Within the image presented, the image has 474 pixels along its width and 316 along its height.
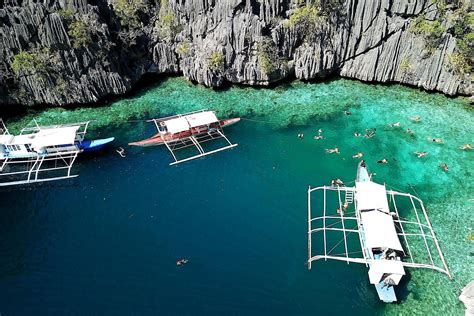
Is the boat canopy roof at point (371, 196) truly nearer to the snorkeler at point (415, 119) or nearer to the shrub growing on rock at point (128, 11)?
the snorkeler at point (415, 119)

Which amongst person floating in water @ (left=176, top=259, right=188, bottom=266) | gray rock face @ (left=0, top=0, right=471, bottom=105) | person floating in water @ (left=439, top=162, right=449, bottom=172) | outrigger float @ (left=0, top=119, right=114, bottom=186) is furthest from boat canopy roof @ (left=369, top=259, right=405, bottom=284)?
outrigger float @ (left=0, top=119, right=114, bottom=186)

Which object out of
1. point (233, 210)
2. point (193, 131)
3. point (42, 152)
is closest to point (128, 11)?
point (193, 131)

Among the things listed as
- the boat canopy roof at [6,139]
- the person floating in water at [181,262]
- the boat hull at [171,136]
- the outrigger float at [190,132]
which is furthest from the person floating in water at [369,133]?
the boat canopy roof at [6,139]

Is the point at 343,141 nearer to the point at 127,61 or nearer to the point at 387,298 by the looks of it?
the point at 387,298

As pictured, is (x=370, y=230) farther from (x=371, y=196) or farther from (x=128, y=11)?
(x=128, y=11)

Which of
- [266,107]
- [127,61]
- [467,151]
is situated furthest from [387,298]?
[127,61]

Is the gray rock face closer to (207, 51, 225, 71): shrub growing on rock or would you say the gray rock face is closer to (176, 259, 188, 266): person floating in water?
(207, 51, 225, 71): shrub growing on rock

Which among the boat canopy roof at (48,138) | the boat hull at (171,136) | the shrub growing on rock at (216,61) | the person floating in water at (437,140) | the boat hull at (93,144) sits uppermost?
the shrub growing on rock at (216,61)
